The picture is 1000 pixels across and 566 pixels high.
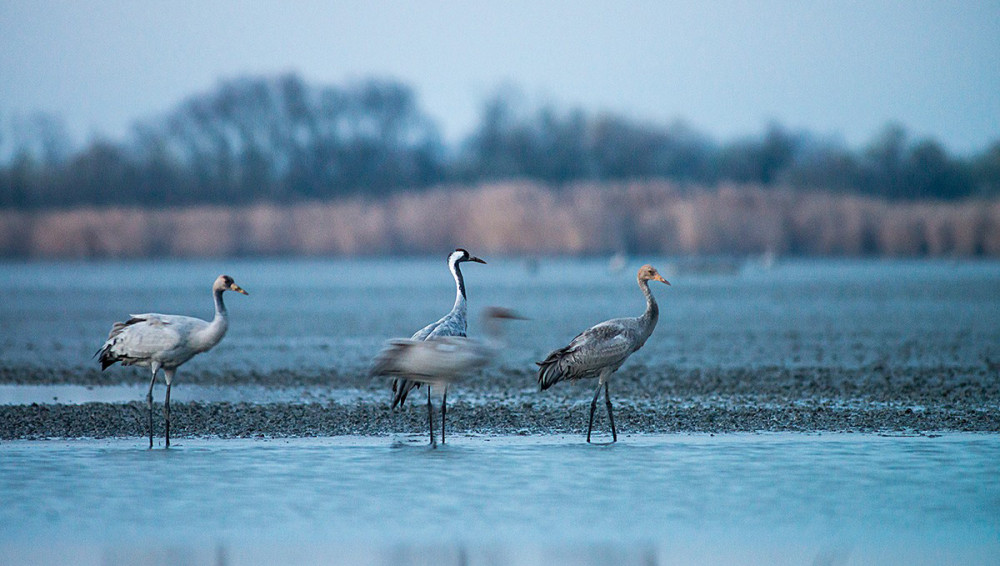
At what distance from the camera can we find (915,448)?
9469 mm

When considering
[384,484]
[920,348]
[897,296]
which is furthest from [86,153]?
[384,484]

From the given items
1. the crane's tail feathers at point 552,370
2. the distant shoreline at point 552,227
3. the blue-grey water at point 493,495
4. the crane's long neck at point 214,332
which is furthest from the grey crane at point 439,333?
the distant shoreline at point 552,227

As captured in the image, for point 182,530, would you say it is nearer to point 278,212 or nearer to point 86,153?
point 278,212

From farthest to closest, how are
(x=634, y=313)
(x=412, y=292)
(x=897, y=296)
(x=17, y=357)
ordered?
1. (x=412, y=292)
2. (x=897, y=296)
3. (x=634, y=313)
4. (x=17, y=357)

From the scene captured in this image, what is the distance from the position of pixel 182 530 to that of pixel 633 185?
4110 cm

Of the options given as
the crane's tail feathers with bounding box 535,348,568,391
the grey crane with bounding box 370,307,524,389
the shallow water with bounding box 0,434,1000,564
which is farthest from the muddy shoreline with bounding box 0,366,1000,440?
the grey crane with bounding box 370,307,524,389

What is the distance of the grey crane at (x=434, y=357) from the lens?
9.91 m

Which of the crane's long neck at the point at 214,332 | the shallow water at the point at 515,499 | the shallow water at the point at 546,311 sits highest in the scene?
the crane's long neck at the point at 214,332

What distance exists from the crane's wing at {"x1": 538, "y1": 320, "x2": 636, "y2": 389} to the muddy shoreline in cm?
63

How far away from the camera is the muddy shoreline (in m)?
10.7

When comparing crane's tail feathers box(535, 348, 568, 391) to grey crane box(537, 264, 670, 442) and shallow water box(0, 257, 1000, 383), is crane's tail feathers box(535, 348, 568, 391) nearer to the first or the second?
grey crane box(537, 264, 670, 442)

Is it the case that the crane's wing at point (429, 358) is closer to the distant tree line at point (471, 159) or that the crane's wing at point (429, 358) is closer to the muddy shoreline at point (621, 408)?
the muddy shoreline at point (621, 408)

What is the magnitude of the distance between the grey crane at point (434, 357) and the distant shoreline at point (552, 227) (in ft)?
111

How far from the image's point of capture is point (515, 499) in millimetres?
7988
